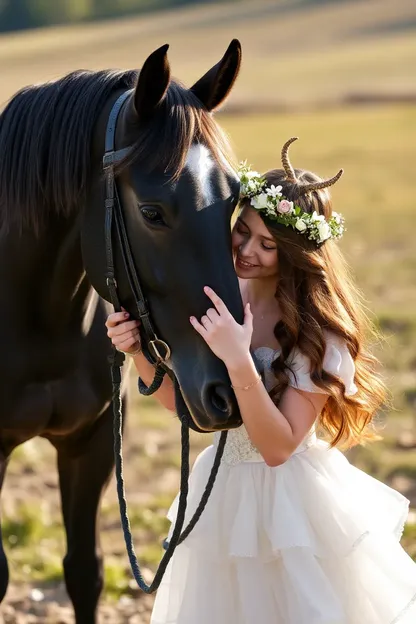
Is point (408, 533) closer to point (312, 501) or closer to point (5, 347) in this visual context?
point (312, 501)

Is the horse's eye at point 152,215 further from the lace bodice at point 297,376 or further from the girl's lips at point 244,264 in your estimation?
the lace bodice at point 297,376

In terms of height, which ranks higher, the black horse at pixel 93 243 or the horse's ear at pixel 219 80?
the horse's ear at pixel 219 80

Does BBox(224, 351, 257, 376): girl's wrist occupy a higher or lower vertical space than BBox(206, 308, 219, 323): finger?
lower

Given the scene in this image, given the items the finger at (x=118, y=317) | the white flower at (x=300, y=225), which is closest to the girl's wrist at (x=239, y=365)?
the finger at (x=118, y=317)

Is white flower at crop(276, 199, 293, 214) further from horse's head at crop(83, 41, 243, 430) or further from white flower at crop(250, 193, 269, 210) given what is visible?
horse's head at crop(83, 41, 243, 430)

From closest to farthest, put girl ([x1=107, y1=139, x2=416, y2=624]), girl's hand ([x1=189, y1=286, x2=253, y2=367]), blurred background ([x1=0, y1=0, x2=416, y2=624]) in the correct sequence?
girl's hand ([x1=189, y1=286, x2=253, y2=367]) < girl ([x1=107, y1=139, x2=416, y2=624]) < blurred background ([x1=0, y1=0, x2=416, y2=624])

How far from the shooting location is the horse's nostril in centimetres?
246

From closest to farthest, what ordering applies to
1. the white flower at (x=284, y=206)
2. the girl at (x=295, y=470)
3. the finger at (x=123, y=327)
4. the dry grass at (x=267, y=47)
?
the finger at (x=123, y=327), the white flower at (x=284, y=206), the girl at (x=295, y=470), the dry grass at (x=267, y=47)

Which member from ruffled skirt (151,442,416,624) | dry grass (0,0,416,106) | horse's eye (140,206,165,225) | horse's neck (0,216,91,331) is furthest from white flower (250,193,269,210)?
dry grass (0,0,416,106)

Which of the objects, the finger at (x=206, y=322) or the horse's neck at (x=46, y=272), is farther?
the horse's neck at (x=46, y=272)

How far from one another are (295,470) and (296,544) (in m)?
0.25

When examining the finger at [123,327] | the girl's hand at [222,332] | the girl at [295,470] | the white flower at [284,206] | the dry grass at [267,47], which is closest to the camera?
the girl's hand at [222,332]

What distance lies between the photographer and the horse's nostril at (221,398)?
2.46 m

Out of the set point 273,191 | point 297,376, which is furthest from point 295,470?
point 273,191
